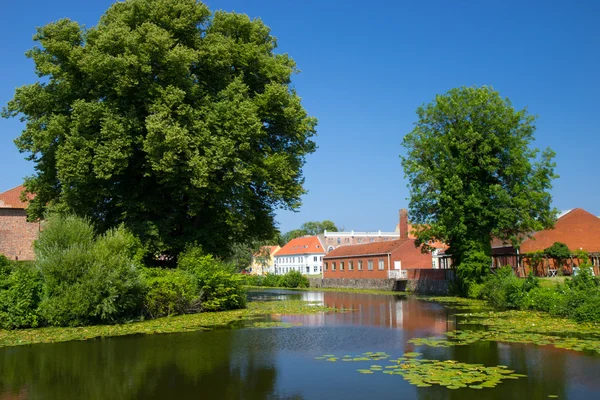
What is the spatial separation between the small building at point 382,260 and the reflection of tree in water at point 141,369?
40.0 m

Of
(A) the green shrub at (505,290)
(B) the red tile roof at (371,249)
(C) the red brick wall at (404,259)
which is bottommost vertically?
(A) the green shrub at (505,290)

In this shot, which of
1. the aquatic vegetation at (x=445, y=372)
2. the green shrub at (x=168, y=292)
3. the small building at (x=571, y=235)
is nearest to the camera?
the aquatic vegetation at (x=445, y=372)

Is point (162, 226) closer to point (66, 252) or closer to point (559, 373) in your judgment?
point (66, 252)

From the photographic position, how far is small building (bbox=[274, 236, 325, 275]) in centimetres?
10312

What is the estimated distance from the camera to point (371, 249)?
6325 centimetres

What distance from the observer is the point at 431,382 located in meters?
10.2

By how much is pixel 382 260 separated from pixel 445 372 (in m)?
48.6

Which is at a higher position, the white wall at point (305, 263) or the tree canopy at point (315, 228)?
the tree canopy at point (315, 228)

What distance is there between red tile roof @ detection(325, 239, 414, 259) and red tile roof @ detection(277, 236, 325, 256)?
2951 cm

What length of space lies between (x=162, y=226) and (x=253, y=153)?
6958mm

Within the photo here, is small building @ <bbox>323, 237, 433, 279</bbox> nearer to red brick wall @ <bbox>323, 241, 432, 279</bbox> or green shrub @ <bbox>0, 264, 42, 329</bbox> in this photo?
red brick wall @ <bbox>323, 241, 432, 279</bbox>

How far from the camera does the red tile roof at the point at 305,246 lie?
104m

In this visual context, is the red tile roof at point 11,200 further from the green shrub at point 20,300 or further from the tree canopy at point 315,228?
the tree canopy at point 315,228

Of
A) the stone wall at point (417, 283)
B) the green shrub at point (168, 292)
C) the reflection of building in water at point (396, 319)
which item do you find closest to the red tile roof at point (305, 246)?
the stone wall at point (417, 283)
